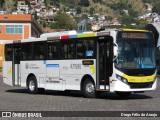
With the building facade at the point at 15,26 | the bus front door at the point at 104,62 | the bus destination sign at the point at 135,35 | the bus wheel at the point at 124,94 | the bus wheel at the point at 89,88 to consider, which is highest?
the building facade at the point at 15,26

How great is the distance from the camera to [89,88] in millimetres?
22672

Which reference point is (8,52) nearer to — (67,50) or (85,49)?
(67,50)

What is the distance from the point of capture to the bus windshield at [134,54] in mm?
21375

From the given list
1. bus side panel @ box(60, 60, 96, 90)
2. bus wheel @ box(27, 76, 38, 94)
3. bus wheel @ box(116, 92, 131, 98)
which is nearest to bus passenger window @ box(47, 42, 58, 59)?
bus side panel @ box(60, 60, 96, 90)

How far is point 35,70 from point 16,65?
7.21 feet

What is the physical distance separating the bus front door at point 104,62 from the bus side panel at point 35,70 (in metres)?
4.80

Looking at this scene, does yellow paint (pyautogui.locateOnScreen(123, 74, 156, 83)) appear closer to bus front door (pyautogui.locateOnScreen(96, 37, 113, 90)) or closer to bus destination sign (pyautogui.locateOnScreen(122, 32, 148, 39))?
bus front door (pyautogui.locateOnScreen(96, 37, 113, 90))

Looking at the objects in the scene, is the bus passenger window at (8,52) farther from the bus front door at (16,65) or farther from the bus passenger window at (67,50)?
the bus passenger window at (67,50)

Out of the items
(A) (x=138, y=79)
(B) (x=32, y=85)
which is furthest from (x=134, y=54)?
(B) (x=32, y=85)

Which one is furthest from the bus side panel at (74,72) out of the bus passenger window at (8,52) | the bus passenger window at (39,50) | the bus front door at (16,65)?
the bus passenger window at (8,52)

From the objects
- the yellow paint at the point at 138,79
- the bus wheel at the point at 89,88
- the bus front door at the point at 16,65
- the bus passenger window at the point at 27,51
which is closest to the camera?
the yellow paint at the point at 138,79

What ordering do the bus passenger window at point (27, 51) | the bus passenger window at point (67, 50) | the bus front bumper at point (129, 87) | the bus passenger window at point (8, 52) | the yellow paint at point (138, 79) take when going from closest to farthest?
the bus front bumper at point (129, 87) → the yellow paint at point (138, 79) → the bus passenger window at point (67, 50) → the bus passenger window at point (27, 51) → the bus passenger window at point (8, 52)

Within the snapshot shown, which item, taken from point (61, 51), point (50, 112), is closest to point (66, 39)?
point (61, 51)

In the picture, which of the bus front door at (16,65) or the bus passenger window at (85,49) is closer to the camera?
the bus passenger window at (85,49)
